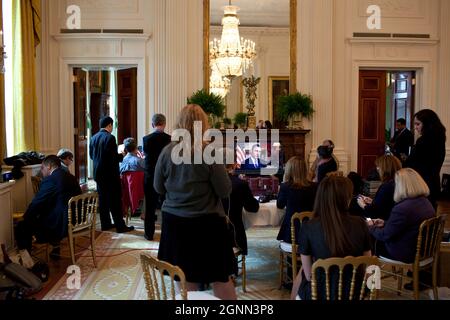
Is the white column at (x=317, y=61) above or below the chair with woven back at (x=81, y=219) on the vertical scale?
above

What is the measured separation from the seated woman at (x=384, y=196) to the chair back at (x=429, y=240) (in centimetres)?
46

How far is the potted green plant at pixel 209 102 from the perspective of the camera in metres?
8.64

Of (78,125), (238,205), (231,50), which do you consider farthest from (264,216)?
(78,125)

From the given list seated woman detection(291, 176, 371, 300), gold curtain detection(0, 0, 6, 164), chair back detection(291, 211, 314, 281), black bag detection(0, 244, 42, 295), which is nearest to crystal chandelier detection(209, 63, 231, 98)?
gold curtain detection(0, 0, 6, 164)

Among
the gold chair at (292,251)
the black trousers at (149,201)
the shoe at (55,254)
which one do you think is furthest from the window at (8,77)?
the gold chair at (292,251)

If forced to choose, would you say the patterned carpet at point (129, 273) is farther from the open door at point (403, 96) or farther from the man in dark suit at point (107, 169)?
the open door at point (403, 96)

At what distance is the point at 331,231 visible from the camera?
9.37 ft

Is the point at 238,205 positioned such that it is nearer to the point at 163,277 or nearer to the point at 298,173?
the point at 298,173

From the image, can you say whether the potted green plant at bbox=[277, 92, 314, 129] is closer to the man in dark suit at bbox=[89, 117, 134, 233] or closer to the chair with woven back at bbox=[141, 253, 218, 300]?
the man in dark suit at bbox=[89, 117, 134, 233]

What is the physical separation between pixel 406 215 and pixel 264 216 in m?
1.34

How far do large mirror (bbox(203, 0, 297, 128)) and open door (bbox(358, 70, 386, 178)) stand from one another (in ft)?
4.42

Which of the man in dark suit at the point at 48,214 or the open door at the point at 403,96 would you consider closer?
the man in dark suit at the point at 48,214

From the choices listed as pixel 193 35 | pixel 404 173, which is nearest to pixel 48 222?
pixel 404 173

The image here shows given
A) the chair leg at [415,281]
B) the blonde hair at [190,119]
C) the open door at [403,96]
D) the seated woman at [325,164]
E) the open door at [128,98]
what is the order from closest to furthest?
the blonde hair at [190,119]
the chair leg at [415,281]
the seated woman at [325,164]
the open door at [128,98]
the open door at [403,96]
